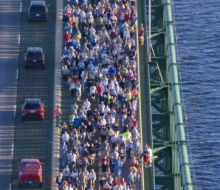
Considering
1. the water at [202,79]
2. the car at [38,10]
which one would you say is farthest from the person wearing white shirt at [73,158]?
the water at [202,79]

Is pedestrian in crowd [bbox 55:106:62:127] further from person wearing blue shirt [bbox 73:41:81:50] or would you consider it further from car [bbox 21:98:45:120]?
person wearing blue shirt [bbox 73:41:81:50]

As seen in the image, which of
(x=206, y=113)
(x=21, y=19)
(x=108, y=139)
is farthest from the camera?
(x=206, y=113)

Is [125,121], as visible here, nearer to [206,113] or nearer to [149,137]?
[149,137]

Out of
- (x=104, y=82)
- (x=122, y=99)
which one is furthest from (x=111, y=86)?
(x=122, y=99)

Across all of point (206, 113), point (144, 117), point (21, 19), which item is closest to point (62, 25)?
point (21, 19)

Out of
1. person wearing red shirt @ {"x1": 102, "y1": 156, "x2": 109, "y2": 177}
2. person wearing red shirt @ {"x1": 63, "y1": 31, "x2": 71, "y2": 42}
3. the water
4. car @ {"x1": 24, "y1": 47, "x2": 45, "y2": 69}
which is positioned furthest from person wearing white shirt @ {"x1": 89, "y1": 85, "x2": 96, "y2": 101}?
the water

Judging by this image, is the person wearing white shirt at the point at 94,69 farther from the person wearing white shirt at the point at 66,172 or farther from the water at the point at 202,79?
the water at the point at 202,79
